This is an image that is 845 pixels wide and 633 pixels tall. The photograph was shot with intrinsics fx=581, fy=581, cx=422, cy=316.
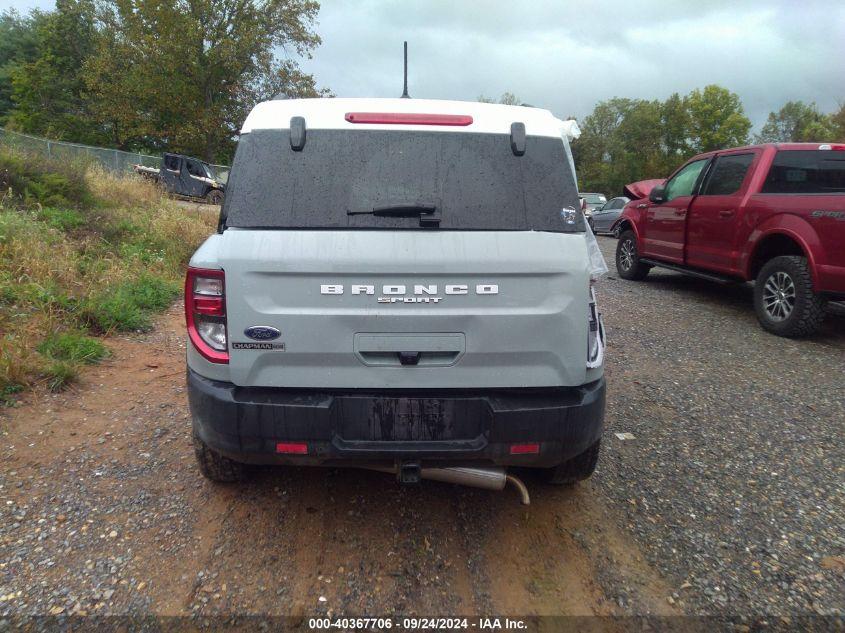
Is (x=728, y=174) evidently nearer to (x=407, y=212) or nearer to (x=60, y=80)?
(x=407, y=212)

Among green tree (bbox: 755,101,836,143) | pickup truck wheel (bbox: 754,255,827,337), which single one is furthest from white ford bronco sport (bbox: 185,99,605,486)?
green tree (bbox: 755,101,836,143)

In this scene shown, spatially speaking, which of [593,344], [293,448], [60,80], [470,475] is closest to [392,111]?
[593,344]

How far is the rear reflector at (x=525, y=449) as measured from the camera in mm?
2463

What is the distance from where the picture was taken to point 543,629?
7.49 feet

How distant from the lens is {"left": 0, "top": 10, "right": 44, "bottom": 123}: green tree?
43406mm

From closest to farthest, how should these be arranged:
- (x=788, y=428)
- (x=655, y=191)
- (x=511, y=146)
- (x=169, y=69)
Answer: (x=511, y=146) → (x=788, y=428) → (x=655, y=191) → (x=169, y=69)

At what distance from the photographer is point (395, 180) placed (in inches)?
99.7

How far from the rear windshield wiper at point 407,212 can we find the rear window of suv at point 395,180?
14 mm

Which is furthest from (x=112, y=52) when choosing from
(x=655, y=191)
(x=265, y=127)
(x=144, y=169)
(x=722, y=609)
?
(x=722, y=609)

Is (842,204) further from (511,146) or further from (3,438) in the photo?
(3,438)

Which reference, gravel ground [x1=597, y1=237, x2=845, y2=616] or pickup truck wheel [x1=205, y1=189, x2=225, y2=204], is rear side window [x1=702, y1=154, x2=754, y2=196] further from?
pickup truck wheel [x1=205, y1=189, x2=225, y2=204]

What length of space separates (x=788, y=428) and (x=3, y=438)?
530 centimetres

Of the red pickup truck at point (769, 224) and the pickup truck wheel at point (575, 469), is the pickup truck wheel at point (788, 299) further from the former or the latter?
the pickup truck wheel at point (575, 469)

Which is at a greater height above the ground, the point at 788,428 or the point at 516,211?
the point at 516,211
